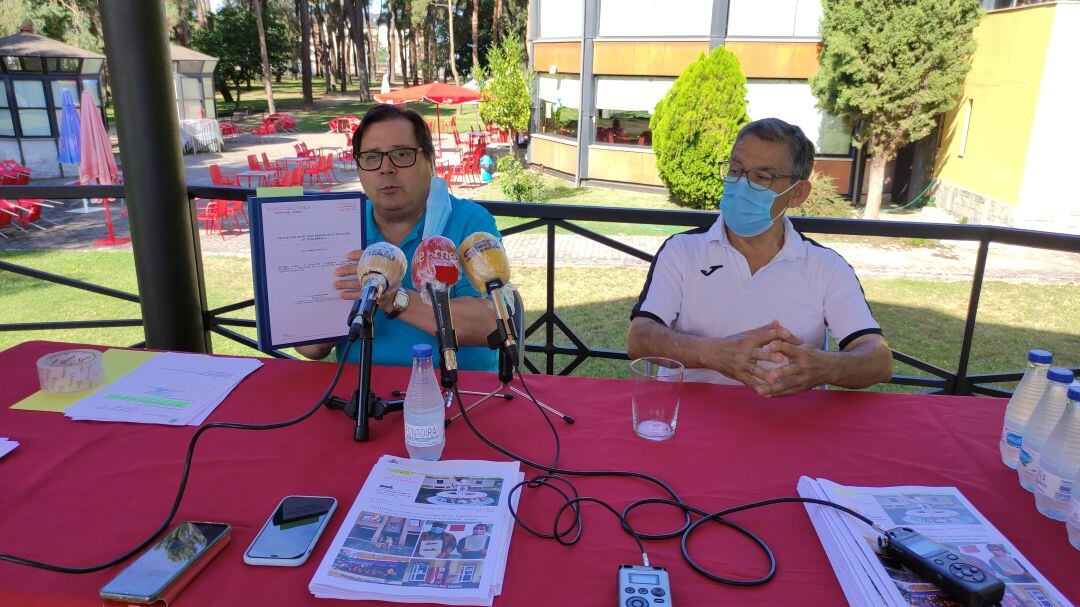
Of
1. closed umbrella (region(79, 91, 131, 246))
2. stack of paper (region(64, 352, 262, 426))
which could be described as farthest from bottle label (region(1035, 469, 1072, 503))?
closed umbrella (region(79, 91, 131, 246))

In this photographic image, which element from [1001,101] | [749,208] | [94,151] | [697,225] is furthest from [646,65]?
[749,208]

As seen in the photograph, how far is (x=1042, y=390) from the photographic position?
62.5 inches

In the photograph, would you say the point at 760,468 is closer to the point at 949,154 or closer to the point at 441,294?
the point at 441,294

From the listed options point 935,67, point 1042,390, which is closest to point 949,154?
point 935,67

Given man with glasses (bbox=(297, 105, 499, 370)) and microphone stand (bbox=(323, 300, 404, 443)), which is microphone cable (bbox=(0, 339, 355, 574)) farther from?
man with glasses (bbox=(297, 105, 499, 370))

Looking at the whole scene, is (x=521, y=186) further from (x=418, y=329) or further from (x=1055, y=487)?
(x=1055, y=487)

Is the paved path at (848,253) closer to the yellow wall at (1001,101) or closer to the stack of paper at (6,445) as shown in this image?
the yellow wall at (1001,101)

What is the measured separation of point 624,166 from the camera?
14875mm

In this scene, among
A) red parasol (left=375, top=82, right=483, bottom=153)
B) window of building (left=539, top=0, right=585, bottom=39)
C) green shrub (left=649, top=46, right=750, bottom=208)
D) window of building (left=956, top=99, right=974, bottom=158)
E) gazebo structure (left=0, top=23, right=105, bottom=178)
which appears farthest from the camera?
red parasol (left=375, top=82, right=483, bottom=153)

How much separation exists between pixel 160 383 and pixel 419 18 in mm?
52022

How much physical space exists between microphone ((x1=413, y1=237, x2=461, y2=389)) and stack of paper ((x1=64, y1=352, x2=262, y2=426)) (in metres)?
0.73

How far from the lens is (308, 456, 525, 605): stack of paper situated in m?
1.14

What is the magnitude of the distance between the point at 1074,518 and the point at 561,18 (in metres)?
15.6

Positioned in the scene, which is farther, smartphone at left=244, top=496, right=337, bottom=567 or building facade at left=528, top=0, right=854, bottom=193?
building facade at left=528, top=0, right=854, bottom=193
